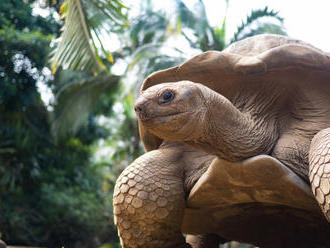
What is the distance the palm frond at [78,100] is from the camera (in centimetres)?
920

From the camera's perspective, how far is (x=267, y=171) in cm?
183

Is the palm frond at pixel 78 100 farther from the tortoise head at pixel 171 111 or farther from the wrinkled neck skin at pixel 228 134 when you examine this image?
the tortoise head at pixel 171 111

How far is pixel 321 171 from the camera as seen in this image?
1.71m

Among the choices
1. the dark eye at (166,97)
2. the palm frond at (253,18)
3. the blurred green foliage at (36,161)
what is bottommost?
the blurred green foliage at (36,161)

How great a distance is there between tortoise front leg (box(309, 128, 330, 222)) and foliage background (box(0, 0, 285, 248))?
16.8 ft

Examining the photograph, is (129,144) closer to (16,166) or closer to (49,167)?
(49,167)

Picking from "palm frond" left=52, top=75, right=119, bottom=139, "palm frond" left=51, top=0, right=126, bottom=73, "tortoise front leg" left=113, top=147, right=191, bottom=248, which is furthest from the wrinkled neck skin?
"palm frond" left=52, top=75, right=119, bottom=139

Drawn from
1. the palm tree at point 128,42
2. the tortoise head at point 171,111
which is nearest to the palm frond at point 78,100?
the palm tree at point 128,42

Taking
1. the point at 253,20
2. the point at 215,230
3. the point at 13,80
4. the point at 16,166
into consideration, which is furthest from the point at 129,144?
the point at 215,230

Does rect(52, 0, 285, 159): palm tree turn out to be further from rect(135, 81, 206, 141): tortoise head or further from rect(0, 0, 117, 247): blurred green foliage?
rect(135, 81, 206, 141): tortoise head

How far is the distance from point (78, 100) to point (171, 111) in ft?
26.0

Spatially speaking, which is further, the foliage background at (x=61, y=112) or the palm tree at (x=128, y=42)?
the foliage background at (x=61, y=112)

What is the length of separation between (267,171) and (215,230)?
3.31 ft

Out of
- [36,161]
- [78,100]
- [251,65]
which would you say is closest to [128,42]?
[78,100]
